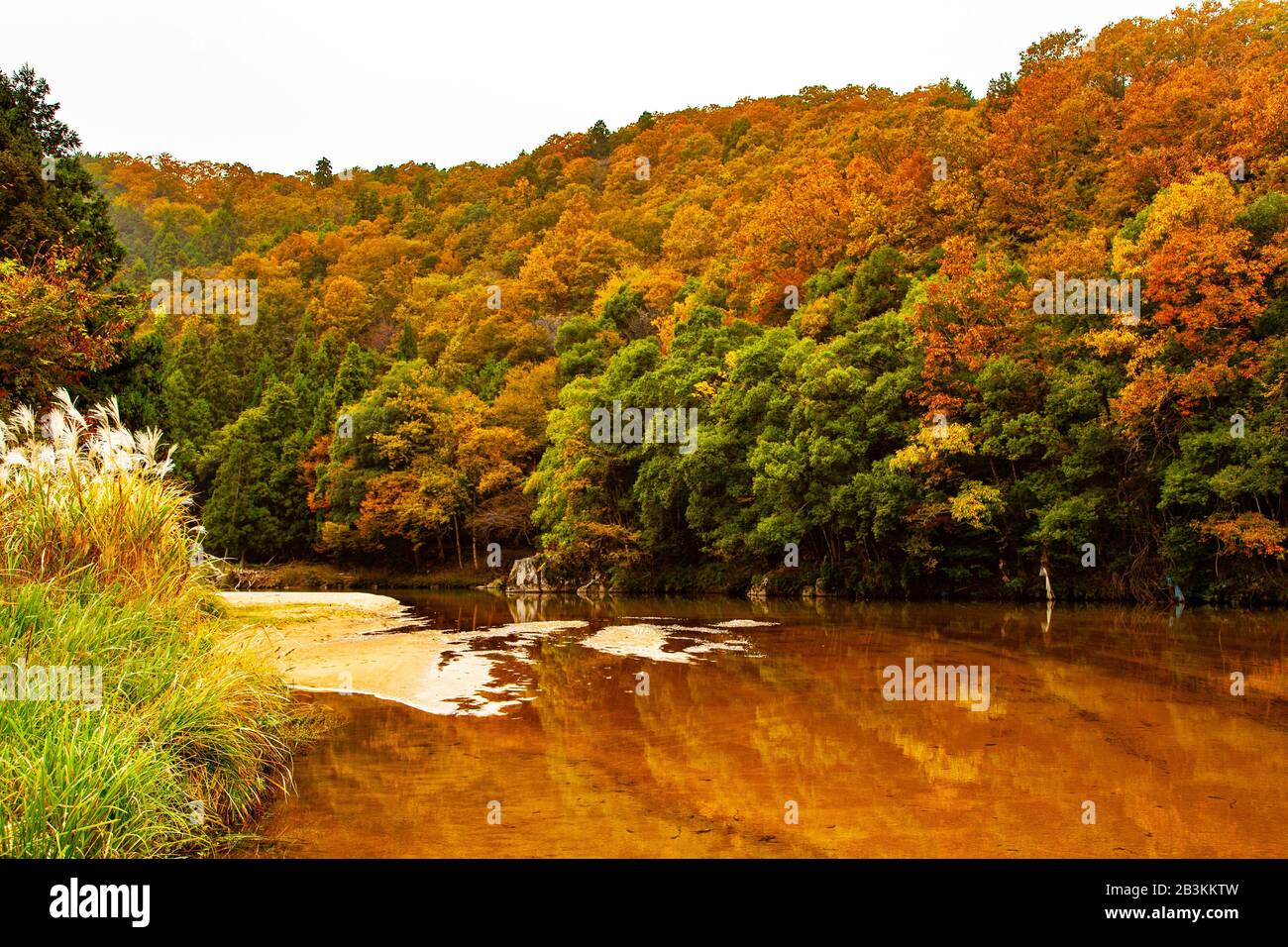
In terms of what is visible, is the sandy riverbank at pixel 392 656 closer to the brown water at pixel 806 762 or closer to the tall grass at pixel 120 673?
the brown water at pixel 806 762

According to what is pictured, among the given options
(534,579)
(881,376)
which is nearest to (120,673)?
(881,376)

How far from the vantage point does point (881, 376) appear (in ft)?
82.7

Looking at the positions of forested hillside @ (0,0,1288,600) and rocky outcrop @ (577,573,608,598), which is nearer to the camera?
forested hillside @ (0,0,1288,600)

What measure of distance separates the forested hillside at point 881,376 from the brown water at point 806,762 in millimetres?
6792

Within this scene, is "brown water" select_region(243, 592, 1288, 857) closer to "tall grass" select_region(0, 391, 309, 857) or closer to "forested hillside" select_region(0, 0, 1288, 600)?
"tall grass" select_region(0, 391, 309, 857)

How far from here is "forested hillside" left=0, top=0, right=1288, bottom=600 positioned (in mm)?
20703

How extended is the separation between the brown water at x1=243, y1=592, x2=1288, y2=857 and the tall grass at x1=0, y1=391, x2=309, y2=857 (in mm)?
544

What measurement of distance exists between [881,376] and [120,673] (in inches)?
886

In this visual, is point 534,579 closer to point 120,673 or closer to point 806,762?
point 806,762

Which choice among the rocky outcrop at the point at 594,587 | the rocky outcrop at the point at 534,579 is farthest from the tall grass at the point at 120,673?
the rocky outcrop at the point at 534,579

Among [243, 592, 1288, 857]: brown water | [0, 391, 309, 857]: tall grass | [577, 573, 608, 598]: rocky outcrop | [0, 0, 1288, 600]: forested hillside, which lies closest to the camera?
[0, 391, 309, 857]: tall grass

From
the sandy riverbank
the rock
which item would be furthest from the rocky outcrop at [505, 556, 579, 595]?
the sandy riverbank

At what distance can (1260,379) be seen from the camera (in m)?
19.5

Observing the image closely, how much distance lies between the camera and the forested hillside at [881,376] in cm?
2070
